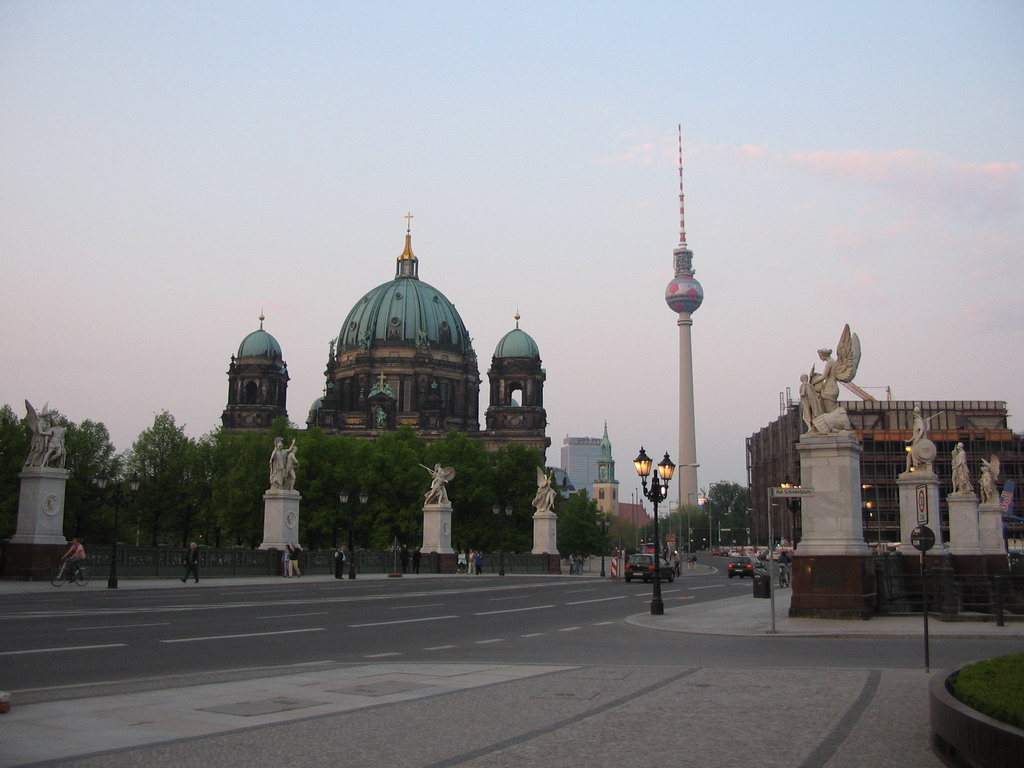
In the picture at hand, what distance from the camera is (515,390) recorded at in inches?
5940

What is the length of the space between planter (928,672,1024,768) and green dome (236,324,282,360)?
14154 cm

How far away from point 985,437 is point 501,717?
110573 millimetres

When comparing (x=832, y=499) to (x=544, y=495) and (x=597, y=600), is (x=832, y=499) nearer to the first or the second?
(x=597, y=600)

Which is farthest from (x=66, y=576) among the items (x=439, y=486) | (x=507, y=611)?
(x=439, y=486)

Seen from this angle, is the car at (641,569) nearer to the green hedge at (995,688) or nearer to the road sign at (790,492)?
the road sign at (790,492)

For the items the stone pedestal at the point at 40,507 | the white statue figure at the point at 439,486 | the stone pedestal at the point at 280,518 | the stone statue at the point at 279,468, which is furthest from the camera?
the white statue figure at the point at 439,486

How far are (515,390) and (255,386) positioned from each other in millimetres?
36573

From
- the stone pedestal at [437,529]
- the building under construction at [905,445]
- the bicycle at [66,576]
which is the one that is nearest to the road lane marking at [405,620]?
the bicycle at [66,576]

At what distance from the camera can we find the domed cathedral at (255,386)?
142m

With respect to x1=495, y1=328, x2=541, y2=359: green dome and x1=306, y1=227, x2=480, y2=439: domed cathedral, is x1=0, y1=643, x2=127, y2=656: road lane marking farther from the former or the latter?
x1=495, y1=328, x2=541, y2=359: green dome

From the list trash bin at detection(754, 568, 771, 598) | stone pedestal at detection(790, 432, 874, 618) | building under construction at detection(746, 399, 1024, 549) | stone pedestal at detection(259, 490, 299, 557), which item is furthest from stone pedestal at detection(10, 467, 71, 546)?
building under construction at detection(746, 399, 1024, 549)

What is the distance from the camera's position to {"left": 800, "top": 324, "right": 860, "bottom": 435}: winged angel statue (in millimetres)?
23969

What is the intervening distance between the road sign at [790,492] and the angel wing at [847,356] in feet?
11.5

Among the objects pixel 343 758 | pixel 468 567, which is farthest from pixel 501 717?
pixel 468 567
